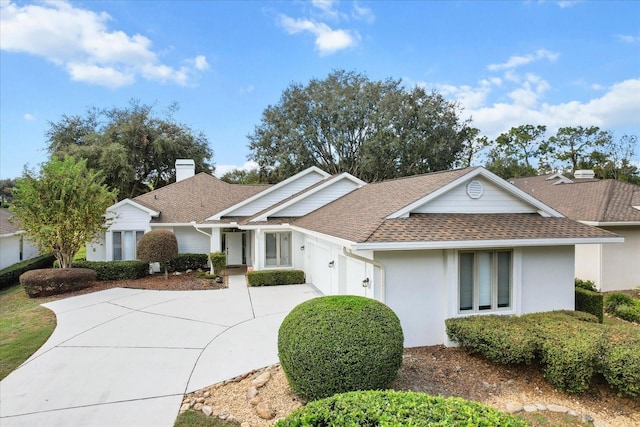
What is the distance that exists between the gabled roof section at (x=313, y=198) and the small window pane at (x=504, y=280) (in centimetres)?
947

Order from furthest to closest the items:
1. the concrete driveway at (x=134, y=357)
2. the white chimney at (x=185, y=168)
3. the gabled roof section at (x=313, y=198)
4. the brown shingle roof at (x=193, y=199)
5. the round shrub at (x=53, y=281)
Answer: the white chimney at (x=185, y=168) → the brown shingle roof at (x=193, y=199) → the gabled roof section at (x=313, y=198) → the round shrub at (x=53, y=281) → the concrete driveway at (x=134, y=357)

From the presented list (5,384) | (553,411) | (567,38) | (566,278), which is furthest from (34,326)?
(567,38)

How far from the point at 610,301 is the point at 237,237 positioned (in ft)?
56.4

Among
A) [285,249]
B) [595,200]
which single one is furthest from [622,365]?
[595,200]

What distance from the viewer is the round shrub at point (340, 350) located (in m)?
5.38

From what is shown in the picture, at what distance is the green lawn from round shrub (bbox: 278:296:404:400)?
595 cm

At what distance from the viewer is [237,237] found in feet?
69.8

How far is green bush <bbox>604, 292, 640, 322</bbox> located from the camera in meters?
12.2

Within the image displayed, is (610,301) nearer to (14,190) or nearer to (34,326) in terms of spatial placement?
(34,326)

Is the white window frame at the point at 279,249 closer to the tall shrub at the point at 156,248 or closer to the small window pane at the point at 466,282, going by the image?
the tall shrub at the point at 156,248

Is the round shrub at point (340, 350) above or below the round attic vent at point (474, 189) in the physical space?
below

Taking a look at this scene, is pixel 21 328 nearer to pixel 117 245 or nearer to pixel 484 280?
pixel 117 245

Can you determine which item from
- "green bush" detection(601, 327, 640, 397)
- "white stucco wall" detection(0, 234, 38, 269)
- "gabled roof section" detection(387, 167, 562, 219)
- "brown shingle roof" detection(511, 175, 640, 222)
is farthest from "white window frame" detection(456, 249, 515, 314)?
"white stucco wall" detection(0, 234, 38, 269)

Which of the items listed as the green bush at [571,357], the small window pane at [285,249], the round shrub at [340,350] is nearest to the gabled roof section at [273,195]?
the small window pane at [285,249]
